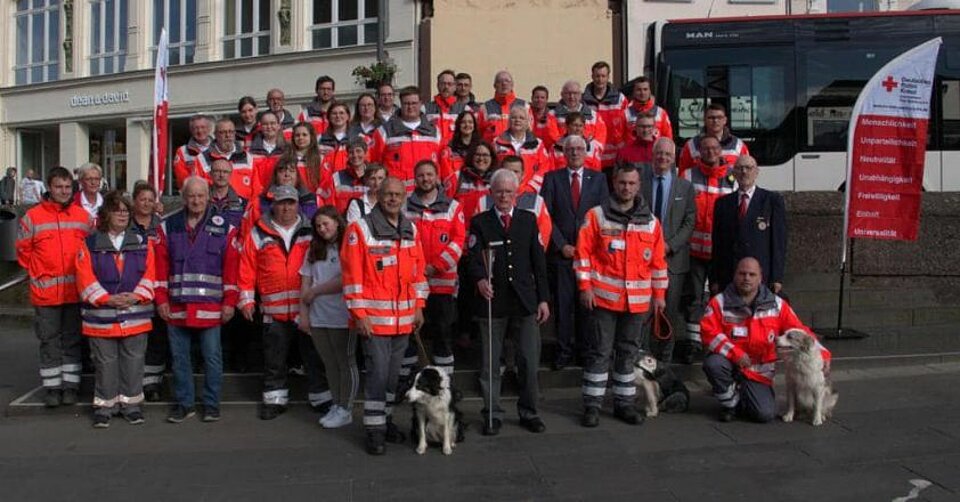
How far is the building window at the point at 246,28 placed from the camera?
85.8 ft

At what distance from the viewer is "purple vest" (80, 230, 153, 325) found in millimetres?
6926

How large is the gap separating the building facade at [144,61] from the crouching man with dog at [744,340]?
18.2m

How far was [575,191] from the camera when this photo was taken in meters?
7.64

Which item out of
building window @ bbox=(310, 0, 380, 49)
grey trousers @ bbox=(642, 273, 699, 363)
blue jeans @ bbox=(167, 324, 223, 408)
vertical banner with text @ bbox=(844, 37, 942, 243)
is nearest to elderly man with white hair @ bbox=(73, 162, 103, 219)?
blue jeans @ bbox=(167, 324, 223, 408)

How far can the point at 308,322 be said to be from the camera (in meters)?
6.85

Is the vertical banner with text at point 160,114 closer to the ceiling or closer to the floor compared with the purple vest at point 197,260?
closer to the ceiling

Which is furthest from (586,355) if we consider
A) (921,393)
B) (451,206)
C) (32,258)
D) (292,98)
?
(292,98)

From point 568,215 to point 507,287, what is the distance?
1.47m

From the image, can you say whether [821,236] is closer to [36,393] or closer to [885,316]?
[885,316]

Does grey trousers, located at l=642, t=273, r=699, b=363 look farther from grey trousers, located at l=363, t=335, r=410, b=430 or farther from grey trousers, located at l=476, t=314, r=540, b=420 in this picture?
grey trousers, located at l=363, t=335, r=410, b=430

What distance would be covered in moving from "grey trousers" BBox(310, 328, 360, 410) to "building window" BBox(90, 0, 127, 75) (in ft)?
82.4

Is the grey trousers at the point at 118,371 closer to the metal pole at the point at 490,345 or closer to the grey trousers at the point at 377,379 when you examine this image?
the grey trousers at the point at 377,379

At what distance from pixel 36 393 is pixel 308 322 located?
304cm

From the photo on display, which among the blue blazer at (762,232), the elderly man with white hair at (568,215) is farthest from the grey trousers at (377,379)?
the blue blazer at (762,232)
